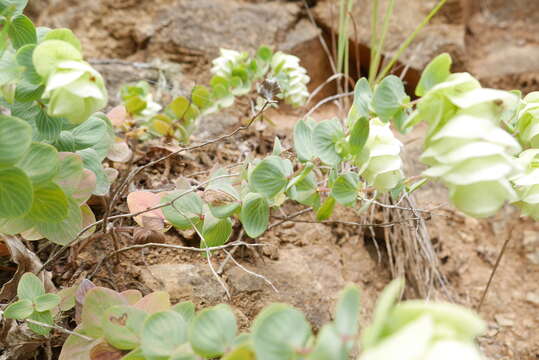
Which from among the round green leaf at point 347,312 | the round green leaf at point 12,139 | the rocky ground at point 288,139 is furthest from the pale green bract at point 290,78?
the round green leaf at point 347,312

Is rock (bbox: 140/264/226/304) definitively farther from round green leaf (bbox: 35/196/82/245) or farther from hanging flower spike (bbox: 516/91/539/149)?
hanging flower spike (bbox: 516/91/539/149)

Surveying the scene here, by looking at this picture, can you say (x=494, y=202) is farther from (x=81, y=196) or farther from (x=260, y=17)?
(x=260, y=17)

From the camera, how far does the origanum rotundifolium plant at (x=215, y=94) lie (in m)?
1.08

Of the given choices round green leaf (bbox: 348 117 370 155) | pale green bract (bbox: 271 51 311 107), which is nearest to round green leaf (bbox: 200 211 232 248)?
round green leaf (bbox: 348 117 370 155)

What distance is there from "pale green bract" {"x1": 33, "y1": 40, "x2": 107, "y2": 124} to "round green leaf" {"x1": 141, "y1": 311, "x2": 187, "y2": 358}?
0.67 ft

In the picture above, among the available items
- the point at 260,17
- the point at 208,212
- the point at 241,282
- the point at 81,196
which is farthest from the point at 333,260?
the point at 260,17

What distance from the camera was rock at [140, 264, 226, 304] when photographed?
792 millimetres

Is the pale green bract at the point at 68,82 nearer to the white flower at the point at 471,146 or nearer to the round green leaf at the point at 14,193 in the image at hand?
the round green leaf at the point at 14,193

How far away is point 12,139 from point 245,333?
0.90 ft

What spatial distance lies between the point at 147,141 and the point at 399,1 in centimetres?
105

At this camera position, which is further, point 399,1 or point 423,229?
point 399,1

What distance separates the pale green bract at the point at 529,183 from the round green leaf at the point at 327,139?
8.0 inches

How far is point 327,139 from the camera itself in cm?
60

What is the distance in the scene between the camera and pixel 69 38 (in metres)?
0.52
